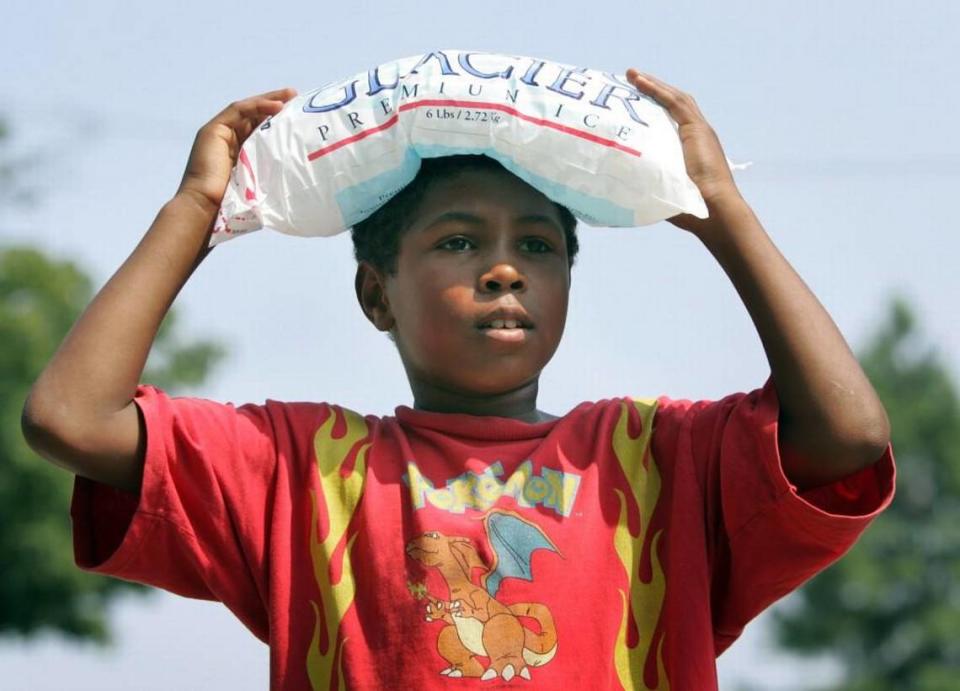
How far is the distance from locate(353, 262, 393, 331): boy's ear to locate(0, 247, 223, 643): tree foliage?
792 inches

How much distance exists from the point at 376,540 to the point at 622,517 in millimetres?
437

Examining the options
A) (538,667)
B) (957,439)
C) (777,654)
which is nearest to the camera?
(538,667)

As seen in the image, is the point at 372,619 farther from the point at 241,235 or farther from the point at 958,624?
the point at 958,624

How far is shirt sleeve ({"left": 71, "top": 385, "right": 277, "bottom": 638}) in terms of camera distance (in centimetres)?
296

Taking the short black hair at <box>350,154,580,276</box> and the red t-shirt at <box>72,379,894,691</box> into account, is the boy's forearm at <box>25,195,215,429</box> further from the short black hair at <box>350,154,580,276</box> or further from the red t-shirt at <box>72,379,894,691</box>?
the short black hair at <box>350,154,580,276</box>

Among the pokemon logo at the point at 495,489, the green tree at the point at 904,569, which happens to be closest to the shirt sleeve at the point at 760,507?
the pokemon logo at the point at 495,489

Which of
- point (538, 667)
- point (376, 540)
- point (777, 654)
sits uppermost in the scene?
point (777, 654)

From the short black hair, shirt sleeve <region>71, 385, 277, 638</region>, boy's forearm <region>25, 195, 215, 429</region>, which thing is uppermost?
the short black hair

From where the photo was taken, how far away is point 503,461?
10.2 ft

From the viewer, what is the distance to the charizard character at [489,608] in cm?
288

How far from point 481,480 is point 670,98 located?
0.78 m

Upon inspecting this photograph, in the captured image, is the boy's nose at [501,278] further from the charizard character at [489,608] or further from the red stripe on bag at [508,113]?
the charizard character at [489,608]

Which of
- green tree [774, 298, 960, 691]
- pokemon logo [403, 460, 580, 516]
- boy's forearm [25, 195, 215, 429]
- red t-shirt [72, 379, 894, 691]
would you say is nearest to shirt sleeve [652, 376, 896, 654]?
red t-shirt [72, 379, 894, 691]

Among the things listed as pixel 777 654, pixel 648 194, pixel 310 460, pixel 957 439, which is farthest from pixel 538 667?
pixel 957 439
